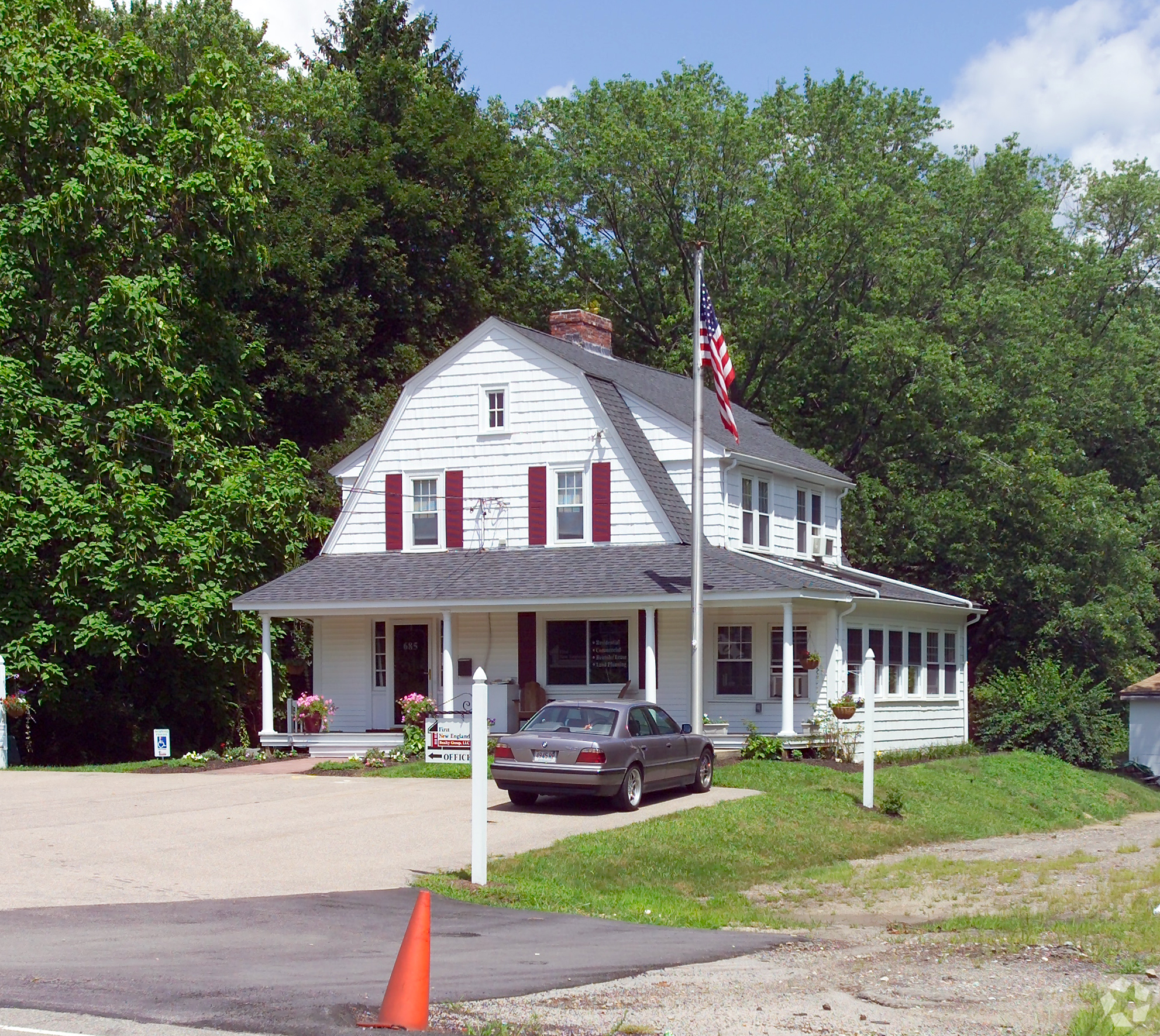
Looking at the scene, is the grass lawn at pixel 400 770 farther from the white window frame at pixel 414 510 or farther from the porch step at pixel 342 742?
the white window frame at pixel 414 510

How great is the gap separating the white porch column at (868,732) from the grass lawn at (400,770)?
5742 mm

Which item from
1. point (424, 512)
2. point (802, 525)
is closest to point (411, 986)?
point (424, 512)

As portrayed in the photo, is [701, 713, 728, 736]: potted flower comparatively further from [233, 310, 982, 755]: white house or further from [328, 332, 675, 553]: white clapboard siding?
[328, 332, 675, 553]: white clapboard siding

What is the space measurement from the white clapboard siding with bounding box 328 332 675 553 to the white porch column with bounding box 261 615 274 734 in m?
3.09

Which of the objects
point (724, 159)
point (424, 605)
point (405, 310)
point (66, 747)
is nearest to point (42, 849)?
point (424, 605)

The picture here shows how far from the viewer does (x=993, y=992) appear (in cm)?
973

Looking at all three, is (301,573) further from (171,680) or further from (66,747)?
(66,747)

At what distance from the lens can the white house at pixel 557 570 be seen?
2869cm

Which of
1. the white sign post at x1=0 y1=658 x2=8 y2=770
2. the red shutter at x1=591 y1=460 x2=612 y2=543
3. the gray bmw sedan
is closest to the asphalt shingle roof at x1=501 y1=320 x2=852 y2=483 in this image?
the red shutter at x1=591 y1=460 x2=612 y2=543

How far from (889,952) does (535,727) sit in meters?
9.07

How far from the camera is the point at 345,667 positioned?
31562 mm

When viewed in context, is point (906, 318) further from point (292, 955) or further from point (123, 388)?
point (292, 955)

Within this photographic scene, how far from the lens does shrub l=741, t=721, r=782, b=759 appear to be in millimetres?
26109

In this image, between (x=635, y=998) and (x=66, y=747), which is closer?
(x=635, y=998)
